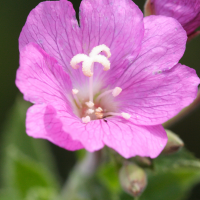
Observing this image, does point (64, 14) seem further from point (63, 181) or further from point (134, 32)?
point (63, 181)

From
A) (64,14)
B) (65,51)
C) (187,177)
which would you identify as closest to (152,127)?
(65,51)

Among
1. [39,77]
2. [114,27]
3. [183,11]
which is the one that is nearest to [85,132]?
[39,77]

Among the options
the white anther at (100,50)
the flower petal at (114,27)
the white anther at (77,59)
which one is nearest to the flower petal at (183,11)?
the flower petal at (114,27)

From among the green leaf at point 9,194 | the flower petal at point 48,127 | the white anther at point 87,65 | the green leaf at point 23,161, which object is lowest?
the green leaf at point 9,194

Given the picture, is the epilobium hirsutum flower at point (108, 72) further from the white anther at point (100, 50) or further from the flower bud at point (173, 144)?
the flower bud at point (173, 144)

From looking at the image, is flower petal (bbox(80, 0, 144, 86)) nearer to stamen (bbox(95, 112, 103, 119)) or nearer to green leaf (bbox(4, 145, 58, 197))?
stamen (bbox(95, 112, 103, 119))

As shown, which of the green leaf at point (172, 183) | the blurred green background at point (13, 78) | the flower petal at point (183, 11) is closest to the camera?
the flower petal at point (183, 11)
